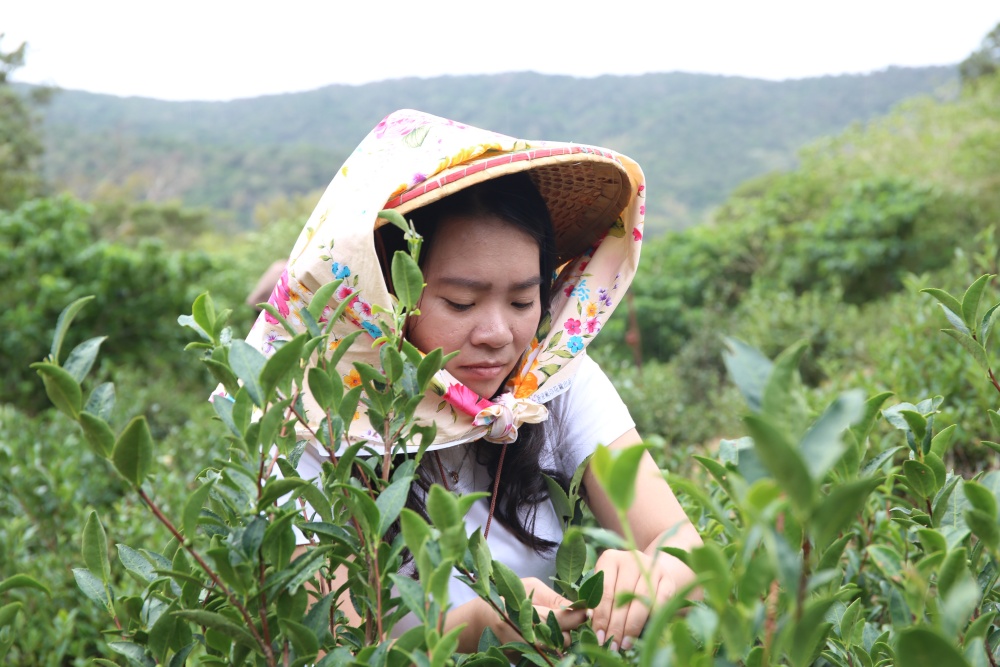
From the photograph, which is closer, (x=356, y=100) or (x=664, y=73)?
(x=664, y=73)

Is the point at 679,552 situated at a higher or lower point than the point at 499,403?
higher

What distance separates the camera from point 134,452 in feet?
2.10

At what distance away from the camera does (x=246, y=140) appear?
62.6 meters

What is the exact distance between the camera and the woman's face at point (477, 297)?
1.40 m

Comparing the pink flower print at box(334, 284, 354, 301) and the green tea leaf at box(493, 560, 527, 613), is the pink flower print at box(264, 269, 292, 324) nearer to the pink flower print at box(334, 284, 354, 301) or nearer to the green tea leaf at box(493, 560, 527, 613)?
the pink flower print at box(334, 284, 354, 301)

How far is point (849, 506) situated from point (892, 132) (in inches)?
843

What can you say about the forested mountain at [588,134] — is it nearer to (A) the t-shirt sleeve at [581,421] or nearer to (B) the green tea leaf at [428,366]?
(A) the t-shirt sleeve at [581,421]

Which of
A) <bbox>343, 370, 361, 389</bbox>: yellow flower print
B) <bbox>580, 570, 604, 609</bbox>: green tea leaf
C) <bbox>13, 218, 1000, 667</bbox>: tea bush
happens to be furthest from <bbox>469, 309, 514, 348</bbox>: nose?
<bbox>580, 570, 604, 609</bbox>: green tea leaf

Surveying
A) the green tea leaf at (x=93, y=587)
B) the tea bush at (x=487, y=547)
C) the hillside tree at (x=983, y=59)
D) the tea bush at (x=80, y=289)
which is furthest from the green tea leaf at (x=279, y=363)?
the hillside tree at (x=983, y=59)

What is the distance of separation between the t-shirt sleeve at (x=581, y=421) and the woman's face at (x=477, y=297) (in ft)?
0.65

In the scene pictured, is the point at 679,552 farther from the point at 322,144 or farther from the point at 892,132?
the point at 322,144

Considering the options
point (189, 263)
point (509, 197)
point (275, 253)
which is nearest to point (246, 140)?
point (275, 253)

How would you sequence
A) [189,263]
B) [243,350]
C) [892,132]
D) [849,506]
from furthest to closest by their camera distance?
1. [892,132]
2. [189,263]
3. [243,350]
4. [849,506]

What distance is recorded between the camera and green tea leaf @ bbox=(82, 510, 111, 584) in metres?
0.85
